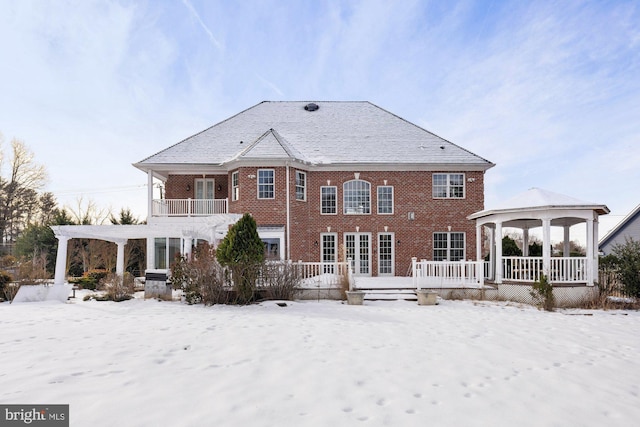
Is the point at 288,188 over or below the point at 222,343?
over

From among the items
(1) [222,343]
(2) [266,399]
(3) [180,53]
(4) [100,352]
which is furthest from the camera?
(3) [180,53]

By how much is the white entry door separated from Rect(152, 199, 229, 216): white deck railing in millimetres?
6479

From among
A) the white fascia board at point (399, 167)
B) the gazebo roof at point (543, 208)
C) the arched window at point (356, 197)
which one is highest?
the white fascia board at point (399, 167)

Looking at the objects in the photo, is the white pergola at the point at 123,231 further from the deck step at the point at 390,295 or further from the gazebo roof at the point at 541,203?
the gazebo roof at the point at 541,203

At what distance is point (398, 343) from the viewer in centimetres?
669

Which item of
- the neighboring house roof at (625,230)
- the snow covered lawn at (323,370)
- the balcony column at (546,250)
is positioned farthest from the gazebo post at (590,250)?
the neighboring house roof at (625,230)

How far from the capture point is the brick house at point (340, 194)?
1728 centimetres

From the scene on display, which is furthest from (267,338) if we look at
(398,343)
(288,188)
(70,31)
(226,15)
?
(70,31)

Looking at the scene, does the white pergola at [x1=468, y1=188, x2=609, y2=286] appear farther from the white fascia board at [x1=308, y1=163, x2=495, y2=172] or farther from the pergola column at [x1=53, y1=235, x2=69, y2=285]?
the pergola column at [x1=53, y1=235, x2=69, y2=285]

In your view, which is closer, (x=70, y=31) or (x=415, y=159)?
(x=70, y=31)

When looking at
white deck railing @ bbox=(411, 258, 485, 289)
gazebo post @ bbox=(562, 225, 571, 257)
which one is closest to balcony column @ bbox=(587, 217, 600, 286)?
gazebo post @ bbox=(562, 225, 571, 257)

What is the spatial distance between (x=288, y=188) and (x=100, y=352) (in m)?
11.9

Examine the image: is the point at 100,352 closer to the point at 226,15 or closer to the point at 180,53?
the point at 226,15

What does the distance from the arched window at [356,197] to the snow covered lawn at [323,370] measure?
962cm
